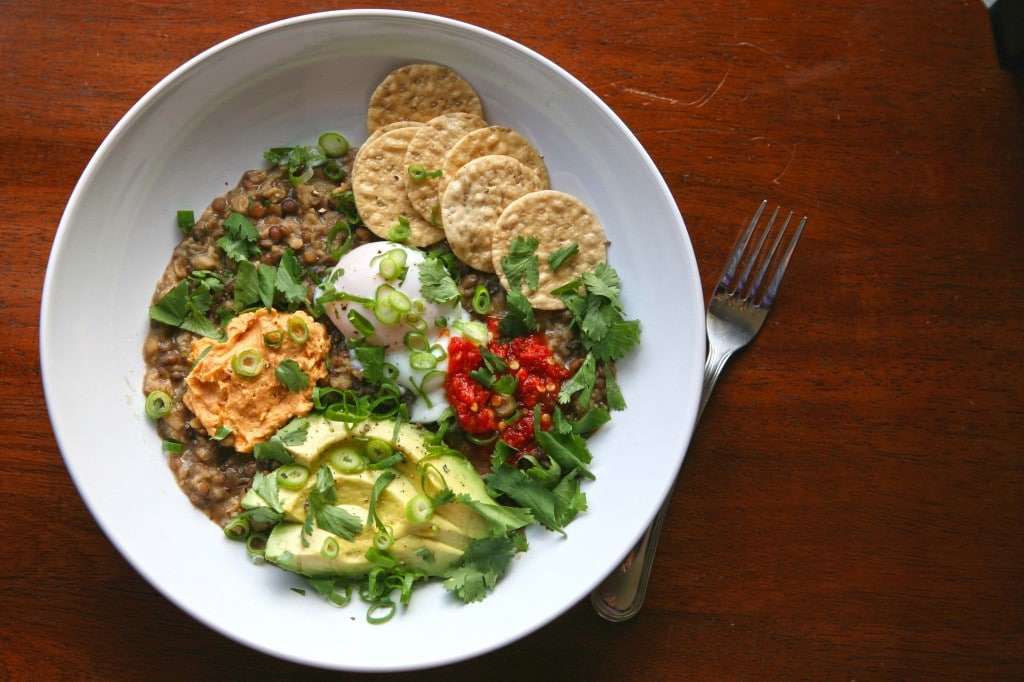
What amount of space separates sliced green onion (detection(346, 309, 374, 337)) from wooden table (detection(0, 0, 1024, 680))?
4.34ft

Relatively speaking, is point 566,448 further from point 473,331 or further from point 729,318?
point 729,318

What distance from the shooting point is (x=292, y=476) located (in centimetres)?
273

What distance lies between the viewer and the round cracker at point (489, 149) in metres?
2.88

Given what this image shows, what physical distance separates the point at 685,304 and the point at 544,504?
98cm

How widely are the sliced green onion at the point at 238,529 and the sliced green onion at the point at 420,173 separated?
155cm

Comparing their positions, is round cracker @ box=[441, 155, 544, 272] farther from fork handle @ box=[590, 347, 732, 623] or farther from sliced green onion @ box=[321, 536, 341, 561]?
sliced green onion @ box=[321, 536, 341, 561]

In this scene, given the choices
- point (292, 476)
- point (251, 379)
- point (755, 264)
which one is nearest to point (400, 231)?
point (251, 379)

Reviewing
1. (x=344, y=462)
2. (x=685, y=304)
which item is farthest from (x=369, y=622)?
(x=685, y=304)

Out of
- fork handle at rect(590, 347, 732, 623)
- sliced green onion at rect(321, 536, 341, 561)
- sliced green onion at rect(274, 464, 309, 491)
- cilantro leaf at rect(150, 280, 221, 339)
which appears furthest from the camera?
fork handle at rect(590, 347, 732, 623)

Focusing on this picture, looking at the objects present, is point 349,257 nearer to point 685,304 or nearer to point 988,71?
point 685,304

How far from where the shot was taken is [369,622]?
9.09 ft

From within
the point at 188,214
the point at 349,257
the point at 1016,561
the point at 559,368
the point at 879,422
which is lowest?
the point at 1016,561

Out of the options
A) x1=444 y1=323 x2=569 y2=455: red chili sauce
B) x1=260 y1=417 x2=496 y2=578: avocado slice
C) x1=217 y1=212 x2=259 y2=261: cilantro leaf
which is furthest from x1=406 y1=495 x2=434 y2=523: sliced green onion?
x1=217 y1=212 x2=259 y2=261: cilantro leaf

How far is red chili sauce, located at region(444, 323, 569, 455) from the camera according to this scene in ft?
9.22
